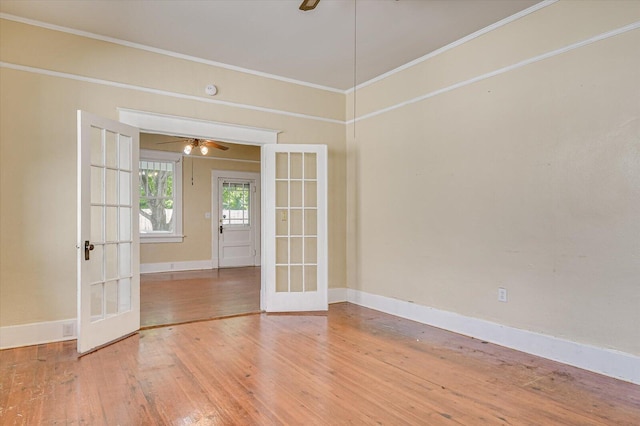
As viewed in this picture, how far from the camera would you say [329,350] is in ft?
10.8

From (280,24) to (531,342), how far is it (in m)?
3.59

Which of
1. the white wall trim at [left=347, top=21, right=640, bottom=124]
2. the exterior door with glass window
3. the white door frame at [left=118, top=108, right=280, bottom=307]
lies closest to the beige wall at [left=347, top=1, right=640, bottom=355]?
the white wall trim at [left=347, top=21, right=640, bottom=124]

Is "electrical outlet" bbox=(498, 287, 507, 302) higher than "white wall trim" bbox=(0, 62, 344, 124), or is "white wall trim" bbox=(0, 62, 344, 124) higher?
"white wall trim" bbox=(0, 62, 344, 124)

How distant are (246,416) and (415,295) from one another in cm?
257

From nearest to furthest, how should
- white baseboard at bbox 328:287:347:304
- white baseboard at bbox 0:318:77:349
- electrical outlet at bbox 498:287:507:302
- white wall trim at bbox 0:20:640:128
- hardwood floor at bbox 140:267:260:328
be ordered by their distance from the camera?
1. white wall trim at bbox 0:20:640:128
2. white baseboard at bbox 0:318:77:349
3. electrical outlet at bbox 498:287:507:302
4. hardwood floor at bbox 140:267:260:328
5. white baseboard at bbox 328:287:347:304

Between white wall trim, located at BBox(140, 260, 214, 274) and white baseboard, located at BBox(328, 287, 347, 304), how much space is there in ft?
13.5

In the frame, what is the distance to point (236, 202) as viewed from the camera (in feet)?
29.0

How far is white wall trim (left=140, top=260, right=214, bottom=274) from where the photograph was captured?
761 centimetres

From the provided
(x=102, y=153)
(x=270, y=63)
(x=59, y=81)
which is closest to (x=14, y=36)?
(x=59, y=81)

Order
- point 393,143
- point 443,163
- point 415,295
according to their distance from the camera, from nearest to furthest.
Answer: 1. point 443,163
2. point 415,295
3. point 393,143

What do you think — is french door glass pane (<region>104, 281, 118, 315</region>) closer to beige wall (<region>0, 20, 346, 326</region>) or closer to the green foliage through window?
beige wall (<region>0, 20, 346, 326</region>)

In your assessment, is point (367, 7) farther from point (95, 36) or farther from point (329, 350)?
point (329, 350)

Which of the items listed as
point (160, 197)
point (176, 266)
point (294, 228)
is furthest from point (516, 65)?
point (176, 266)

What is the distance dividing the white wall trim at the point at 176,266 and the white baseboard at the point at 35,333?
4.15 meters
